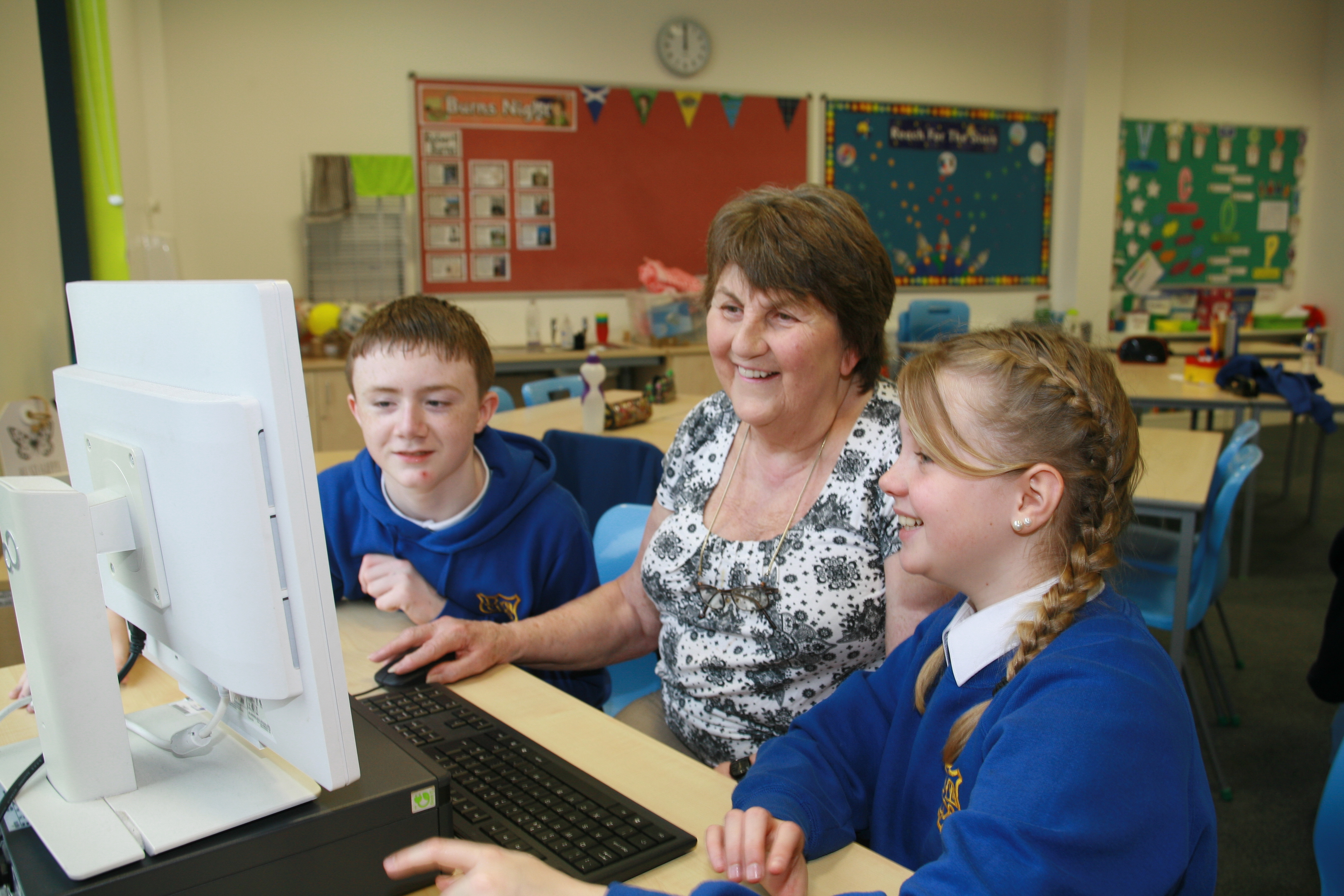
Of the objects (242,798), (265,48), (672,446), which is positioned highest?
(265,48)

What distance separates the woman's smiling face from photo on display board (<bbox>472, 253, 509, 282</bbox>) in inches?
162

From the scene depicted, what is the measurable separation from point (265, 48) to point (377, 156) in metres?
0.73

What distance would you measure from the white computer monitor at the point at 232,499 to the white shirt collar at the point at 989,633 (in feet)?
1.79

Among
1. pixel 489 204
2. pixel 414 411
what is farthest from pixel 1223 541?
pixel 489 204

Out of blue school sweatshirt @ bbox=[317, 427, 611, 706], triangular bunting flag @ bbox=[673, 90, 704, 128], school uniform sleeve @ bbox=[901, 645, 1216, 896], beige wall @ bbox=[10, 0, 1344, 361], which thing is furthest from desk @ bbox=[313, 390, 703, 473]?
triangular bunting flag @ bbox=[673, 90, 704, 128]

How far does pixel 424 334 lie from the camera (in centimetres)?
142

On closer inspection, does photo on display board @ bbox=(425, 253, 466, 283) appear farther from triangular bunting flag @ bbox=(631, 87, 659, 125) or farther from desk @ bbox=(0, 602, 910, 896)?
desk @ bbox=(0, 602, 910, 896)

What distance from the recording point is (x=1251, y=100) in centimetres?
680

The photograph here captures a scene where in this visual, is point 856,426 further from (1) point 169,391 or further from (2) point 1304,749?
(2) point 1304,749

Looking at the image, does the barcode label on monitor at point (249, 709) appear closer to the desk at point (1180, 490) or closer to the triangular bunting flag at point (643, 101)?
the desk at point (1180, 490)

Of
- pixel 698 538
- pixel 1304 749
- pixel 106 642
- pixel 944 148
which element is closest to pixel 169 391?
pixel 106 642

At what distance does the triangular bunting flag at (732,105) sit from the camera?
5.52 m

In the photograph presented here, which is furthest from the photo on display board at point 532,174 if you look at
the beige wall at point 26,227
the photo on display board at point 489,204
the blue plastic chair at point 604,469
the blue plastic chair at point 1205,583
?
the blue plastic chair at point 1205,583

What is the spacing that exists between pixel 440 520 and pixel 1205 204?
22.9 feet
